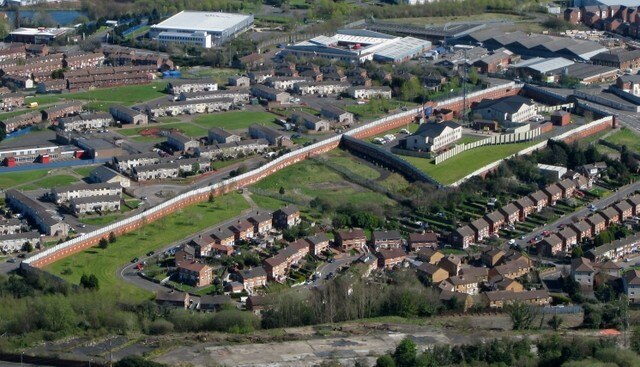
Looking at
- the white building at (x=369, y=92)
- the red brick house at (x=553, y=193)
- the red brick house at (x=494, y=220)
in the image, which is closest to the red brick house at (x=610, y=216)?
the red brick house at (x=553, y=193)

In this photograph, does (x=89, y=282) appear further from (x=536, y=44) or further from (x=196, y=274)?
(x=536, y=44)

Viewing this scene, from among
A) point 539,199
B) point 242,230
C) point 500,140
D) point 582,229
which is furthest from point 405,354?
point 500,140

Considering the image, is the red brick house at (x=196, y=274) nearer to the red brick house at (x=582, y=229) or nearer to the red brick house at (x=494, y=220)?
the red brick house at (x=494, y=220)

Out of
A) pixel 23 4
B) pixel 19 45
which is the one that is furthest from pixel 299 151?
pixel 23 4

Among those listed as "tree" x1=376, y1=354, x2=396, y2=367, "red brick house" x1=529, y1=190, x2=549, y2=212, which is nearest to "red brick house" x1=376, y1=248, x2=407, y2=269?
"red brick house" x1=529, y1=190, x2=549, y2=212

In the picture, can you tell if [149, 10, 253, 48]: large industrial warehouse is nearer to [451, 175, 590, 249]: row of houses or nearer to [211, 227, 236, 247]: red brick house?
[451, 175, 590, 249]: row of houses

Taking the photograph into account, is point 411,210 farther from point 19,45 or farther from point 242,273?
point 19,45
